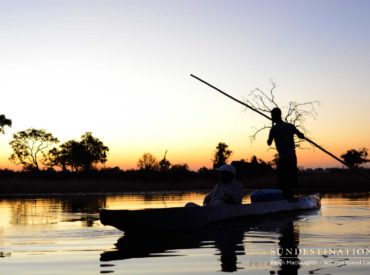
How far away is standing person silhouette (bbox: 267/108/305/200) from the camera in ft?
43.8

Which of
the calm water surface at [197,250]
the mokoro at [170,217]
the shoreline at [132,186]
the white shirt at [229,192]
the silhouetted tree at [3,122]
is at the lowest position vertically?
the calm water surface at [197,250]

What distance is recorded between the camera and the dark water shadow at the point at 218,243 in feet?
22.6

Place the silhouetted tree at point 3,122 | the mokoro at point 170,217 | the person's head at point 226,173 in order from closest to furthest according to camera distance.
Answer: the mokoro at point 170,217 < the person's head at point 226,173 < the silhouetted tree at point 3,122

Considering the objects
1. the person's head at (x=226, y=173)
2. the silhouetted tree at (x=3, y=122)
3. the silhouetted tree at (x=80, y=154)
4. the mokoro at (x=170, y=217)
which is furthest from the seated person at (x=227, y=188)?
the silhouetted tree at (x=80, y=154)

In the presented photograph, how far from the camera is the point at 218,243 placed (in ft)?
28.2

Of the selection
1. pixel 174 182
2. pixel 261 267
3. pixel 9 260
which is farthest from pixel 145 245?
pixel 174 182

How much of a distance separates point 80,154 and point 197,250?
2942 inches

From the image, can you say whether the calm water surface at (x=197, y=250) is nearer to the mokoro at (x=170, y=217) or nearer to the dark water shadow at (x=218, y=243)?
the dark water shadow at (x=218, y=243)

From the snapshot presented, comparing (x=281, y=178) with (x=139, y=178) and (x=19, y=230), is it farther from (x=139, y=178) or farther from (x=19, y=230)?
(x=139, y=178)

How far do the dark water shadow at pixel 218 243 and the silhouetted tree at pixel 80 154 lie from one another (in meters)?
70.6

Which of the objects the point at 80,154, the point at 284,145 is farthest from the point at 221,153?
the point at 284,145

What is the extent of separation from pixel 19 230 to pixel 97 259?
14.4ft

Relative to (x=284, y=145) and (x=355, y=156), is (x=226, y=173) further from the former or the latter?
(x=355, y=156)

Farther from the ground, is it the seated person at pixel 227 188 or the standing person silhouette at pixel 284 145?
the standing person silhouette at pixel 284 145
